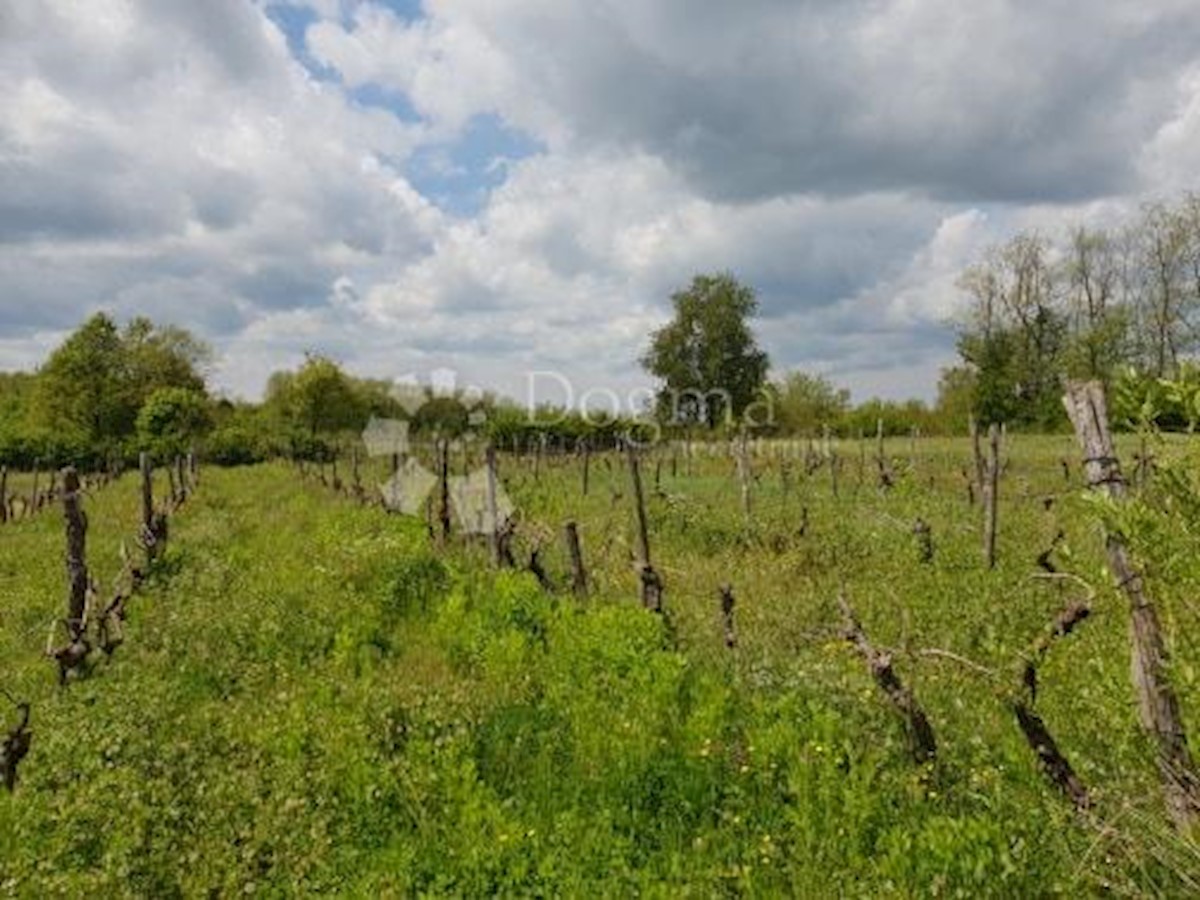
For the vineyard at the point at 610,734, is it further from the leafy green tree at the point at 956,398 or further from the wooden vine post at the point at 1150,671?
the leafy green tree at the point at 956,398

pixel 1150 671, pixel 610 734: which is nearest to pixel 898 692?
pixel 1150 671

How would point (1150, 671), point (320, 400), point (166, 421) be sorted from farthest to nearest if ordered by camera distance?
point (320, 400) → point (166, 421) → point (1150, 671)

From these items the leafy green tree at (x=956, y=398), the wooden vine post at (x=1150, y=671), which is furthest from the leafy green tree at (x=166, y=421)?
the wooden vine post at (x=1150, y=671)

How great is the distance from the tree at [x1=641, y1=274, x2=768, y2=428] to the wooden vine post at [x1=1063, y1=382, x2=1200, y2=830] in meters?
80.5

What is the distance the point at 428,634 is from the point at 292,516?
633 inches

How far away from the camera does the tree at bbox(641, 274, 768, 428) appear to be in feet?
284

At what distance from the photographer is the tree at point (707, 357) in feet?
284

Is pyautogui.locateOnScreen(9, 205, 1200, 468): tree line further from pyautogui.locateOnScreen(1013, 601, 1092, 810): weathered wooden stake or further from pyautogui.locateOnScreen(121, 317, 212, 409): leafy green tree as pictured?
pyautogui.locateOnScreen(1013, 601, 1092, 810): weathered wooden stake

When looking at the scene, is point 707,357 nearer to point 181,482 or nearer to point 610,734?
point 181,482

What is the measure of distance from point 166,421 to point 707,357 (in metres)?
45.7

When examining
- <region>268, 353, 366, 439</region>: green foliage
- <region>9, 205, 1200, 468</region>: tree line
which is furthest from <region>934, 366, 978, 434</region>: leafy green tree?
<region>268, 353, 366, 439</region>: green foliage

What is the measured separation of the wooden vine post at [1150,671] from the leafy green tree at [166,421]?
69.8 meters

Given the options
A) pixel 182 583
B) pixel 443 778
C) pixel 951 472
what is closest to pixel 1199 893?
pixel 443 778

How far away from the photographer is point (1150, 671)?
5.04m
